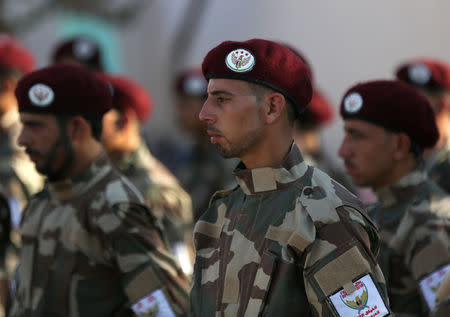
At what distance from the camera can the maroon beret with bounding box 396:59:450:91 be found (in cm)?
625

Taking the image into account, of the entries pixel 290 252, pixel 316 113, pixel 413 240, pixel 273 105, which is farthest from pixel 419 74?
pixel 290 252

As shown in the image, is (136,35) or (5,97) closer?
(5,97)

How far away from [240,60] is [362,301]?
941mm

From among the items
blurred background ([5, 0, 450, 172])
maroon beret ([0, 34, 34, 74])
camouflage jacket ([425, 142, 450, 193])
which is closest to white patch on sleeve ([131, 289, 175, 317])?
camouflage jacket ([425, 142, 450, 193])

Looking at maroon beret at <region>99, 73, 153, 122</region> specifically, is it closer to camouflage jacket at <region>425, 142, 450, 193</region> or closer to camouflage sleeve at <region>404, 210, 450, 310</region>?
camouflage jacket at <region>425, 142, 450, 193</region>

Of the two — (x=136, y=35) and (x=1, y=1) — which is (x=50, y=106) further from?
(x=136, y=35)

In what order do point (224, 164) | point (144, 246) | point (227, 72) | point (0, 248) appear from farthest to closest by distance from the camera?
point (224, 164) → point (0, 248) → point (144, 246) → point (227, 72)

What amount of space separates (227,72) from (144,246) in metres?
1.16

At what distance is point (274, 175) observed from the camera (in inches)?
126

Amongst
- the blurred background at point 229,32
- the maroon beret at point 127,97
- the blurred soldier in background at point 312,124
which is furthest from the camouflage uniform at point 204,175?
the blurred background at point 229,32

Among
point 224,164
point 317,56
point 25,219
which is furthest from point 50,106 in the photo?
point 317,56

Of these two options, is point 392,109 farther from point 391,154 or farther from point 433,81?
point 433,81

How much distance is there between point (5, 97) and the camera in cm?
619

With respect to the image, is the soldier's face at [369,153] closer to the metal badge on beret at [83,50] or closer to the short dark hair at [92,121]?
the short dark hair at [92,121]
